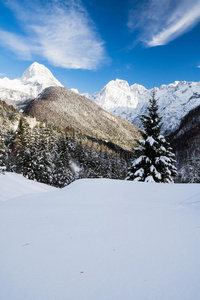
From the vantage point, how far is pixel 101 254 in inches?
93.3

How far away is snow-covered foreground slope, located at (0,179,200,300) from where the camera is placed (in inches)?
69.1

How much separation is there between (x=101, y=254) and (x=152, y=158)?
35.0 ft

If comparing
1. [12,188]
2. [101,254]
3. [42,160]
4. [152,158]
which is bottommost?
[12,188]

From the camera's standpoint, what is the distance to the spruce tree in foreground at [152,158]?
38.2 ft

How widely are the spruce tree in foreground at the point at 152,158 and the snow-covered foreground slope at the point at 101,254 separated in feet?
24.1

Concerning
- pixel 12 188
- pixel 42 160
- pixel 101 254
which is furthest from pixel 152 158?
pixel 42 160

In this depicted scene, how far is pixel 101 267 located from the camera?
2.11m

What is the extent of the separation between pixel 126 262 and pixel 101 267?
1.09 ft

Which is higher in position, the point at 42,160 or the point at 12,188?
the point at 42,160

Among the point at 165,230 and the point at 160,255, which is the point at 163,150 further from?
the point at 160,255

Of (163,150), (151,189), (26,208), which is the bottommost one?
(26,208)

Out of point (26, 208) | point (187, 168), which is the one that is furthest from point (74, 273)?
point (187, 168)

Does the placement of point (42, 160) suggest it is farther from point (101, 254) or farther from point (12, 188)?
point (101, 254)

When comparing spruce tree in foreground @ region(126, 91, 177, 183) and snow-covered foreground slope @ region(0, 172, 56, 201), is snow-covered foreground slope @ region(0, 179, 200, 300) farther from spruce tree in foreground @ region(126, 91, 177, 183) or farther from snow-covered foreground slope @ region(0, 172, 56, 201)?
snow-covered foreground slope @ region(0, 172, 56, 201)
